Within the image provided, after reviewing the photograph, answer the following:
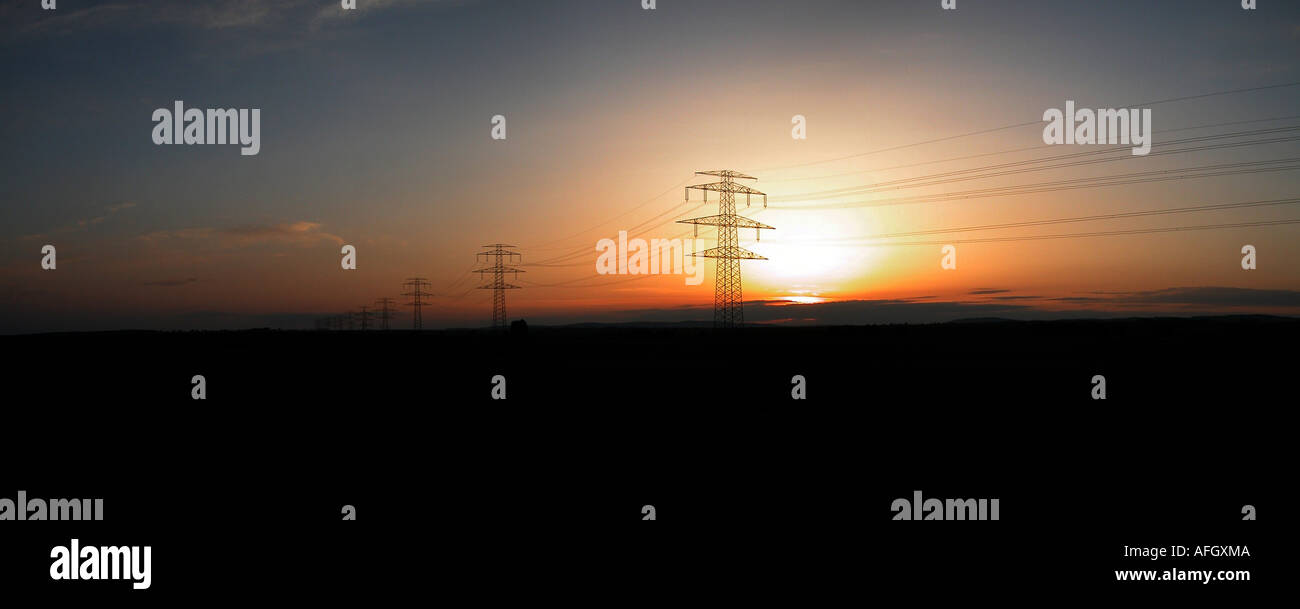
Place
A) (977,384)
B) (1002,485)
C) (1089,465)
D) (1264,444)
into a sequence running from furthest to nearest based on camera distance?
1. (977,384)
2. (1264,444)
3. (1089,465)
4. (1002,485)

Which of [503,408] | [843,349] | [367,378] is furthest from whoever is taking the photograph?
[843,349]

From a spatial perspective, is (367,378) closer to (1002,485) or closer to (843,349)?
(1002,485)

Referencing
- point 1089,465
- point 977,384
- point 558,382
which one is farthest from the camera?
point 558,382
